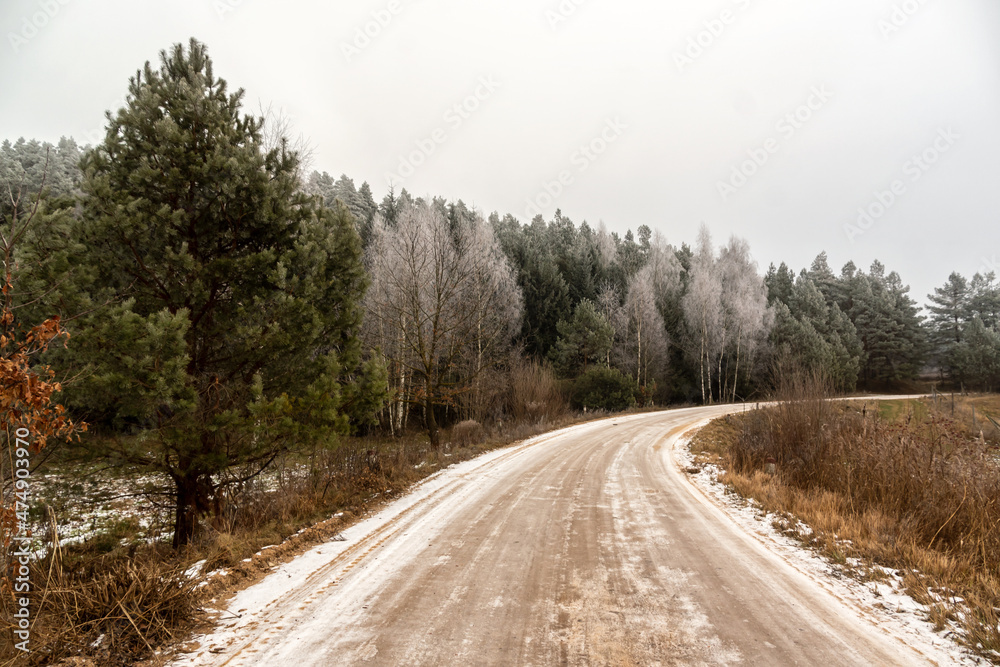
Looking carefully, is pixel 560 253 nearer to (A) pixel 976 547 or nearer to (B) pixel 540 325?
(B) pixel 540 325

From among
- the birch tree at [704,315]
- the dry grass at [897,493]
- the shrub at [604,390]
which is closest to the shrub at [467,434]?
the dry grass at [897,493]

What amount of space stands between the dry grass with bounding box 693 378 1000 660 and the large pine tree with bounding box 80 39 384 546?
7.54m

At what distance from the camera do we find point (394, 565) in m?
5.02

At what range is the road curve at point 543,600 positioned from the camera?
3.37 meters

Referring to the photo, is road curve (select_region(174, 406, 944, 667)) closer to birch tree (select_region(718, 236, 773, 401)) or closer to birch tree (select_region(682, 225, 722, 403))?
birch tree (select_region(682, 225, 722, 403))

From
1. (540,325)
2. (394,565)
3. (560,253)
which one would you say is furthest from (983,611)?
(560,253)

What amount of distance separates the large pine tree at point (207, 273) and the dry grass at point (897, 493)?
24.7 ft

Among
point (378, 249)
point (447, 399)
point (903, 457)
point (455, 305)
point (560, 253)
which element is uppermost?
point (560, 253)

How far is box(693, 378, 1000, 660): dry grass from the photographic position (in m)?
4.58

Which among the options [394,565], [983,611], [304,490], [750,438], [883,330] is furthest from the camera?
[883,330]

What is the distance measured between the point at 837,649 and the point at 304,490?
24.6ft

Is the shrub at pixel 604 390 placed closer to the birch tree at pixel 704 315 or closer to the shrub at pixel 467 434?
the birch tree at pixel 704 315

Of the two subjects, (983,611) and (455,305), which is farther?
(455,305)
